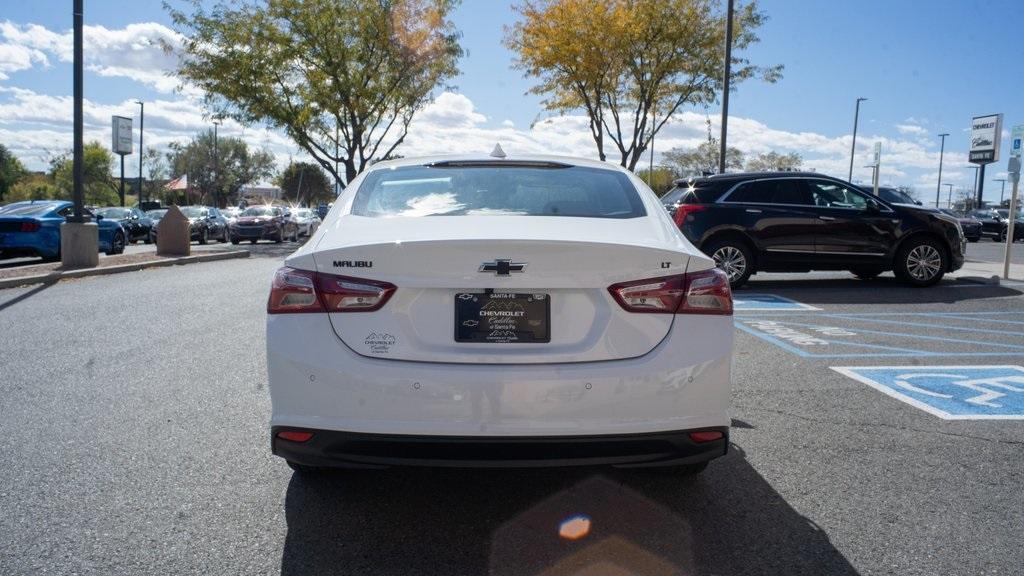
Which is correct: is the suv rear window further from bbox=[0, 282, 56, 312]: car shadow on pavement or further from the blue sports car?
the blue sports car

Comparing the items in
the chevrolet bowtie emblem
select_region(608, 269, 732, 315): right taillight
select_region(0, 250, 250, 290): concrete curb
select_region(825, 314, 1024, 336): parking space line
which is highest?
the chevrolet bowtie emblem

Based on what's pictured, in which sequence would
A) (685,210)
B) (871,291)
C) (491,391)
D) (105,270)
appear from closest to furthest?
(491,391), (685,210), (871,291), (105,270)

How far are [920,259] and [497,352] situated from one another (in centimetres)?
1149

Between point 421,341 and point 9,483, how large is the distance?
2.25 metres

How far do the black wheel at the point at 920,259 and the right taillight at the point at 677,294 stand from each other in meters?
10.6

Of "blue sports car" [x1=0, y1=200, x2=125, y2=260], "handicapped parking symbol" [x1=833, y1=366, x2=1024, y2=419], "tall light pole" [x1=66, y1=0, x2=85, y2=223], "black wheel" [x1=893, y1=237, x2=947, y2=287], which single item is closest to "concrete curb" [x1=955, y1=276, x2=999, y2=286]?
"black wheel" [x1=893, y1=237, x2=947, y2=287]

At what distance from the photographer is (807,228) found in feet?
40.8

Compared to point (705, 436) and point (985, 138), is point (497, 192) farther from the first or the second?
point (985, 138)

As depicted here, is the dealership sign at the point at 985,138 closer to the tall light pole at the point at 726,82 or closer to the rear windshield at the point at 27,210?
the tall light pole at the point at 726,82

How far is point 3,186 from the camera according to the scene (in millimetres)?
86750

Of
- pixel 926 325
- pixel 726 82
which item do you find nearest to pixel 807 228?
pixel 926 325

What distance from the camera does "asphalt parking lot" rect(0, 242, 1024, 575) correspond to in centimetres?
313

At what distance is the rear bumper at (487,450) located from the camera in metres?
3.09

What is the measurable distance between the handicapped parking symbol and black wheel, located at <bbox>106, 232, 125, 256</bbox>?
751 inches
